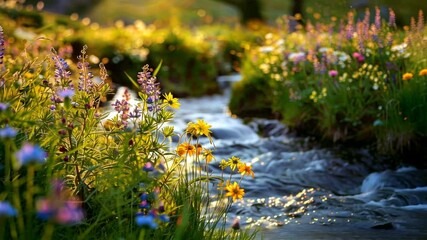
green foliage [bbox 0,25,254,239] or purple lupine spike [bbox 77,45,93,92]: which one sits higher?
purple lupine spike [bbox 77,45,93,92]

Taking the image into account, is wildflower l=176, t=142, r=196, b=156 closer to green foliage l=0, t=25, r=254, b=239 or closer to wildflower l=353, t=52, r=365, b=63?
green foliage l=0, t=25, r=254, b=239

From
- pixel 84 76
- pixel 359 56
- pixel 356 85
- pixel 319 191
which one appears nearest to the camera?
pixel 84 76

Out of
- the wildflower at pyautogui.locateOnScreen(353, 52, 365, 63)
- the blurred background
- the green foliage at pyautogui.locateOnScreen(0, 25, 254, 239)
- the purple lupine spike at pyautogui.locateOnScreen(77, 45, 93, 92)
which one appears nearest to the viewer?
the green foliage at pyautogui.locateOnScreen(0, 25, 254, 239)

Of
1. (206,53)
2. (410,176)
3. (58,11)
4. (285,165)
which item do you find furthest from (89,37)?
(58,11)

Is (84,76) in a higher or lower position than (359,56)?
lower

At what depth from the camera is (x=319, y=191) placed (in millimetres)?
5742

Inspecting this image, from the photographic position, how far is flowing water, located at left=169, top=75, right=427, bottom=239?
455 cm

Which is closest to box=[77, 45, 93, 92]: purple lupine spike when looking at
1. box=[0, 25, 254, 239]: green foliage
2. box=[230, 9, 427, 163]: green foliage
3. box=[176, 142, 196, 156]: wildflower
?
box=[0, 25, 254, 239]: green foliage

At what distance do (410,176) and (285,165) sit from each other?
133 centimetres

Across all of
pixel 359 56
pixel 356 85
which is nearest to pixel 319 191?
pixel 356 85

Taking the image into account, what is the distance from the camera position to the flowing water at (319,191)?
4.55 meters

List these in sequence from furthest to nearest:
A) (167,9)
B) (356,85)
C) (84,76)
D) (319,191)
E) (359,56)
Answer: (167,9), (356,85), (359,56), (319,191), (84,76)

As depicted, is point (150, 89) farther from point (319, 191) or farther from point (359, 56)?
point (359, 56)

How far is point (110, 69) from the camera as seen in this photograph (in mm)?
12492
